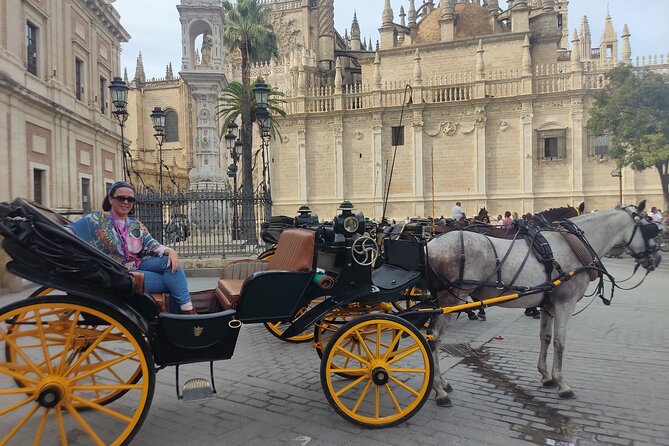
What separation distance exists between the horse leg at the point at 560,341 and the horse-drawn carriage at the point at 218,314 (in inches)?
0.9

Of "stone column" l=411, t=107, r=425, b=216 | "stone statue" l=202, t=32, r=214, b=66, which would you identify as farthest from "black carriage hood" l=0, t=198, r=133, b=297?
"stone column" l=411, t=107, r=425, b=216

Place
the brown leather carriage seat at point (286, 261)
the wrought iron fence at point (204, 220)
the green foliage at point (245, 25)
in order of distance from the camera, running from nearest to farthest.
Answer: the brown leather carriage seat at point (286, 261) → the wrought iron fence at point (204, 220) → the green foliage at point (245, 25)

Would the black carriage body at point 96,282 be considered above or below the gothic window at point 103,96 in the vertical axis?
below

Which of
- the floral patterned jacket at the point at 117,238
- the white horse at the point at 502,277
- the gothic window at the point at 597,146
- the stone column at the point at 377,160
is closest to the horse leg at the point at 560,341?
the white horse at the point at 502,277

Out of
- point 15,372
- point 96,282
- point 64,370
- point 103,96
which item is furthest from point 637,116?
point 103,96

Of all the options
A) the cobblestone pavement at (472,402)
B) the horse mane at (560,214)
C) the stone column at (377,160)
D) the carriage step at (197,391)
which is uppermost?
the stone column at (377,160)

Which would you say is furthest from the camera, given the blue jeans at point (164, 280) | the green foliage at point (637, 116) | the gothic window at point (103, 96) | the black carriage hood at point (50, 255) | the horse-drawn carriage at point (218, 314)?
the gothic window at point (103, 96)

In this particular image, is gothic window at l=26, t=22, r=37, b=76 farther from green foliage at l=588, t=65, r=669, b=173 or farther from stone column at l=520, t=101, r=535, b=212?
stone column at l=520, t=101, r=535, b=212

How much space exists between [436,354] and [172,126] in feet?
149

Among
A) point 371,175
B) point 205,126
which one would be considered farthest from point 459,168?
point 205,126

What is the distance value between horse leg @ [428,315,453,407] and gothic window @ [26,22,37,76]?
1755 cm

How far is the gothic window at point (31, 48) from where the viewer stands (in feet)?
50.9

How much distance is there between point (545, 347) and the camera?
424 cm

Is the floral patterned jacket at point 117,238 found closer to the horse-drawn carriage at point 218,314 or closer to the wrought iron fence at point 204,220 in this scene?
the horse-drawn carriage at point 218,314
